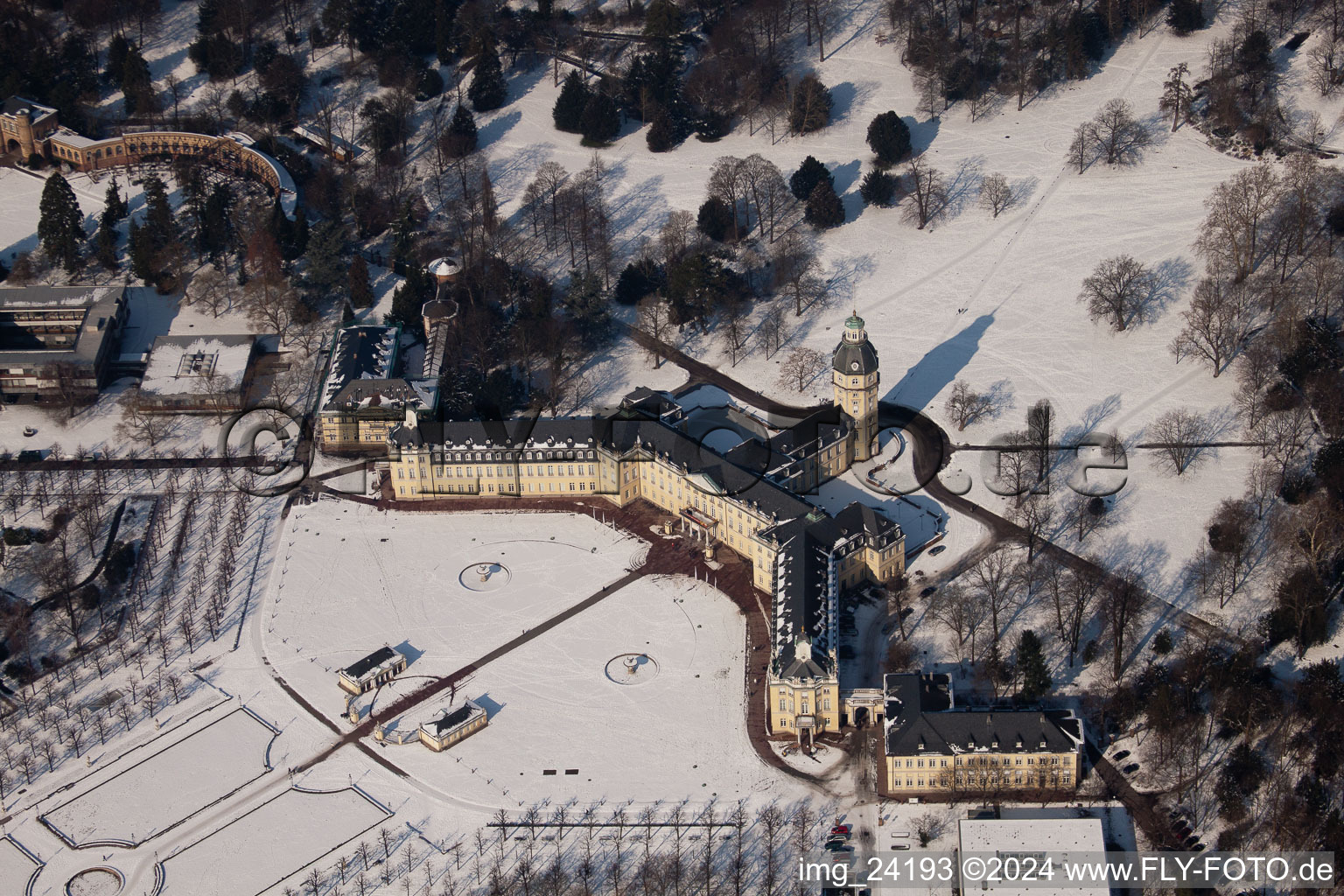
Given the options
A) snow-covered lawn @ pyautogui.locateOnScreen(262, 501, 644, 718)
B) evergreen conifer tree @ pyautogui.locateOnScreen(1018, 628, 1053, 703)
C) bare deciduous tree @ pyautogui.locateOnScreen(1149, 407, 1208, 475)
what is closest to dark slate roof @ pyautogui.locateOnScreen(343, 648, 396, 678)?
snow-covered lawn @ pyautogui.locateOnScreen(262, 501, 644, 718)

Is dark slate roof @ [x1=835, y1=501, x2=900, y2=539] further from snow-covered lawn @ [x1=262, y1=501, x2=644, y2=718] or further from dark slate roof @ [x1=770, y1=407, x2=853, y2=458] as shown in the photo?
snow-covered lawn @ [x1=262, y1=501, x2=644, y2=718]

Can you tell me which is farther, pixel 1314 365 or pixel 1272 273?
pixel 1272 273

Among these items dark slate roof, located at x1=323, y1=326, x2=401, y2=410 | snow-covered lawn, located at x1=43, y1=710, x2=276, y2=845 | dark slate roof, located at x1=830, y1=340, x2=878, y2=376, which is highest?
dark slate roof, located at x1=830, y1=340, x2=878, y2=376

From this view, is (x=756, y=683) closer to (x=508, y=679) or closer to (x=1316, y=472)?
(x=508, y=679)

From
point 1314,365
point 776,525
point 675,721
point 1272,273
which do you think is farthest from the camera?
point 1272,273

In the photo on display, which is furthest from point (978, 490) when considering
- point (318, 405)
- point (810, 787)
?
point (318, 405)

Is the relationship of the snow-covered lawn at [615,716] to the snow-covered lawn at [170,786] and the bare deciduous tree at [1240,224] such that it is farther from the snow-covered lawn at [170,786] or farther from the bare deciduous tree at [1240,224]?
the bare deciduous tree at [1240,224]
